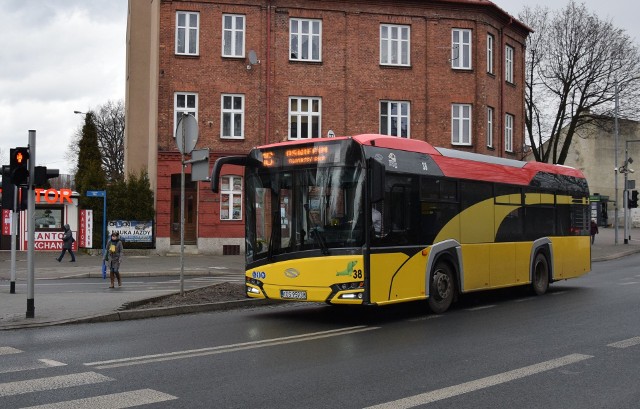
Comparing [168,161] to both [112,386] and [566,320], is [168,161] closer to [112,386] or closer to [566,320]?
[566,320]

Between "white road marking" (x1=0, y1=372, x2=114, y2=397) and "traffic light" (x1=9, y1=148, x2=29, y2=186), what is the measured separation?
18.7 ft

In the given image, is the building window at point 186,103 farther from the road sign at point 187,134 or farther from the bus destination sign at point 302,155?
the bus destination sign at point 302,155

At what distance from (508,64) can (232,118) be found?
15.3 meters

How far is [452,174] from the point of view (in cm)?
1320

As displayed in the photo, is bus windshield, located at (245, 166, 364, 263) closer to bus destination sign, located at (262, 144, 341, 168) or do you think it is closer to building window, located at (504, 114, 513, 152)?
bus destination sign, located at (262, 144, 341, 168)

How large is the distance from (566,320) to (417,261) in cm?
255

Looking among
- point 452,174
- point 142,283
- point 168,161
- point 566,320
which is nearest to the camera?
point 566,320

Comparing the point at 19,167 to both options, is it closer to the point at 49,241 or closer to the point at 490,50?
the point at 49,241

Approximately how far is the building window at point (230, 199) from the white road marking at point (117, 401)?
25418 mm

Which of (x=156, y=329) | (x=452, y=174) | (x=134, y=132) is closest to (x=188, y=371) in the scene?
(x=156, y=329)

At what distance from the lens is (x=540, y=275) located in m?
16.3

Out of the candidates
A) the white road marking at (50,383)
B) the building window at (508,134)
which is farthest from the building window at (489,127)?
the white road marking at (50,383)

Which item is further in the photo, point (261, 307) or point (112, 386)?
point (261, 307)

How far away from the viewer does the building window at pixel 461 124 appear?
3484 cm
